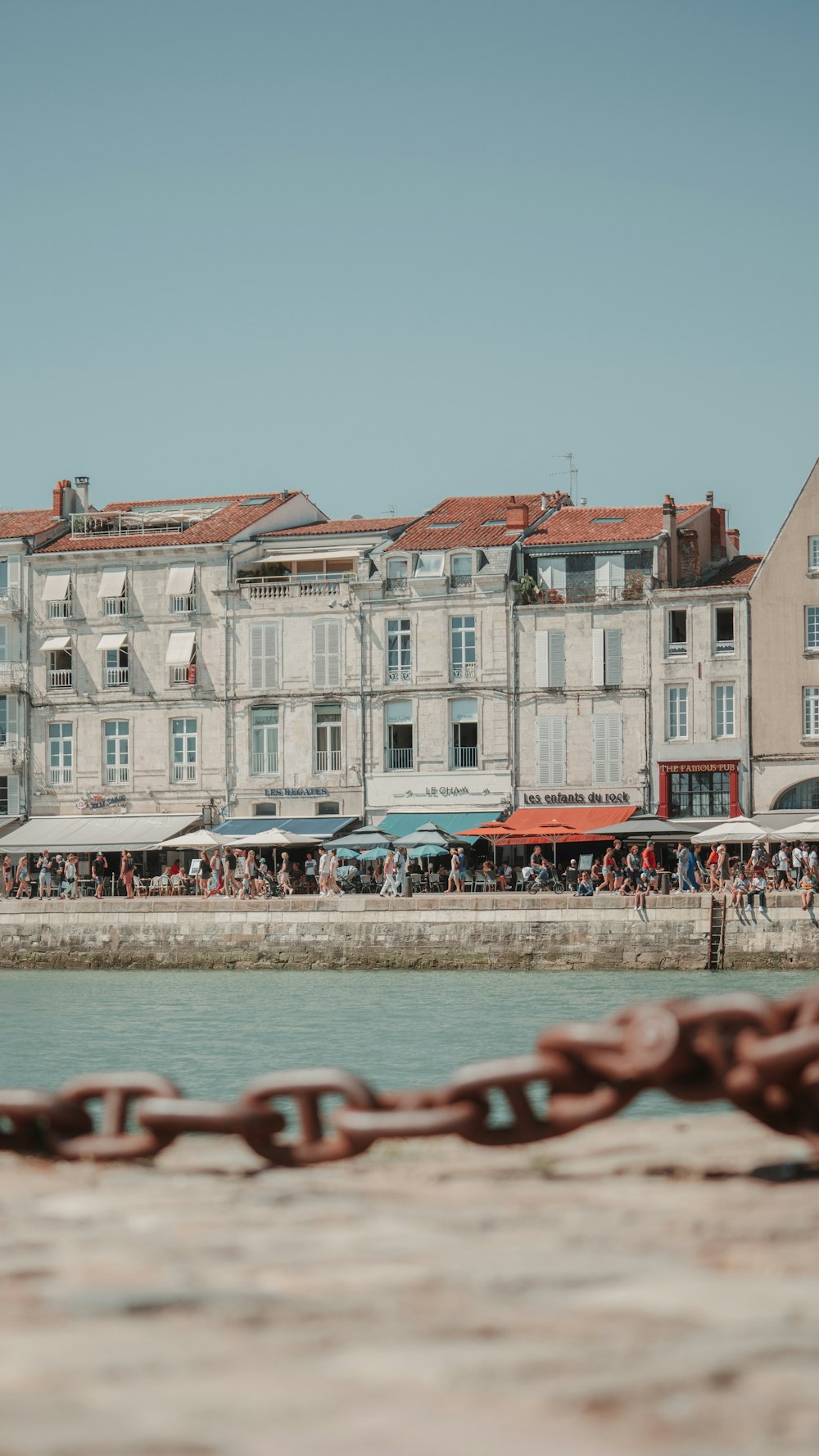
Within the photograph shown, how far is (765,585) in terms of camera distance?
170 feet

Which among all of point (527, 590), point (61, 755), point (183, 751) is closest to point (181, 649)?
point (183, 751)

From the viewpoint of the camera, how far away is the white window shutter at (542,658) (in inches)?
2111

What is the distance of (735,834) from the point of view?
44344 mm

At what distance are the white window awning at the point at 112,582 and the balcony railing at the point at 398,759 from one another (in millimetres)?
10186

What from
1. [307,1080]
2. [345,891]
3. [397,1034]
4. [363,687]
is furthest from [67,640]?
[307,1080]

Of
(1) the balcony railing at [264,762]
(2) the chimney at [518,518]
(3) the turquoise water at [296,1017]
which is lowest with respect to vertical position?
(3) the turquoise water at [296,1017]

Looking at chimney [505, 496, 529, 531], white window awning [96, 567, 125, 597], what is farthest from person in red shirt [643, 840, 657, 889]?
white window awning [96, 567, 125, 597]

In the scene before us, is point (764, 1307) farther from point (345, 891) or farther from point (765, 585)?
point (765, 585)

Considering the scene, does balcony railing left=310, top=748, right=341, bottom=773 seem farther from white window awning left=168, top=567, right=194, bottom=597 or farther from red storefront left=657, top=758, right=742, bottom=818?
red storefront left=657, top=758, right=742, bottom=818

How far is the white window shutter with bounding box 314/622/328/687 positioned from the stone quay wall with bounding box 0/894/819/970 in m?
13.4

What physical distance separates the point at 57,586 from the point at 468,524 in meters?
13.1

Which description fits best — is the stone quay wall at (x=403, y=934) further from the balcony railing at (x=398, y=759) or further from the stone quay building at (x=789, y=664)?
the stone quay building at (x=789, y=664)

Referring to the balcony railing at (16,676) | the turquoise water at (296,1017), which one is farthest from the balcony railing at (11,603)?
the turquoise water at (296,1017)

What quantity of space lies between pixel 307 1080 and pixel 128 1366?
1639 mm
